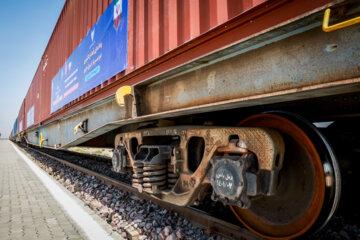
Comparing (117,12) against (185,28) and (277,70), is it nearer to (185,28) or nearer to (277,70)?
(185,28)

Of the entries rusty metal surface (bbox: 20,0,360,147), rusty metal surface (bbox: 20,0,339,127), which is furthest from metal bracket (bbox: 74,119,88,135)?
rusty metal surface (bbox: 20,0,360,147)

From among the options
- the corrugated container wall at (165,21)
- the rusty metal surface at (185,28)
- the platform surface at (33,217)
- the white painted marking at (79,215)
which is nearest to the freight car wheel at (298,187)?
the rusty metal surface at (185,28)

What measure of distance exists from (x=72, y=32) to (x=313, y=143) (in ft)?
21.0

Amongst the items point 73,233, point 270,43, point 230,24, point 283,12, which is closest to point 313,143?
point 270,43

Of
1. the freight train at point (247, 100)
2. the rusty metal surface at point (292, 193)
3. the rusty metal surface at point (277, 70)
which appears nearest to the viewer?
the rusty metal surface at point (277, 70)

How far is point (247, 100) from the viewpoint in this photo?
141cm

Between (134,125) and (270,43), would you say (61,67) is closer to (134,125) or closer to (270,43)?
(134,125)

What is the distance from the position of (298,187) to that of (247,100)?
1033mm

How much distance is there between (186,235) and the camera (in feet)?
Answer: 7.60

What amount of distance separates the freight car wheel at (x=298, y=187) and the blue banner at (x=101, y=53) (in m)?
2.20

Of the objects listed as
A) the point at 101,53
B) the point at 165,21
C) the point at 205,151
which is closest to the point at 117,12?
the point at 101,53

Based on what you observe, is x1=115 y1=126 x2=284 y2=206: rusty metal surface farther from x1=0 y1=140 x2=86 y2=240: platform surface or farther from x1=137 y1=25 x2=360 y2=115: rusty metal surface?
x1=0 y1=140 x2=86 y2=240: platform surface

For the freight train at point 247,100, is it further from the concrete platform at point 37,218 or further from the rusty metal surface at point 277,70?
the concrete platform at point 37,218

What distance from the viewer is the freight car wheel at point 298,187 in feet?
5.25
